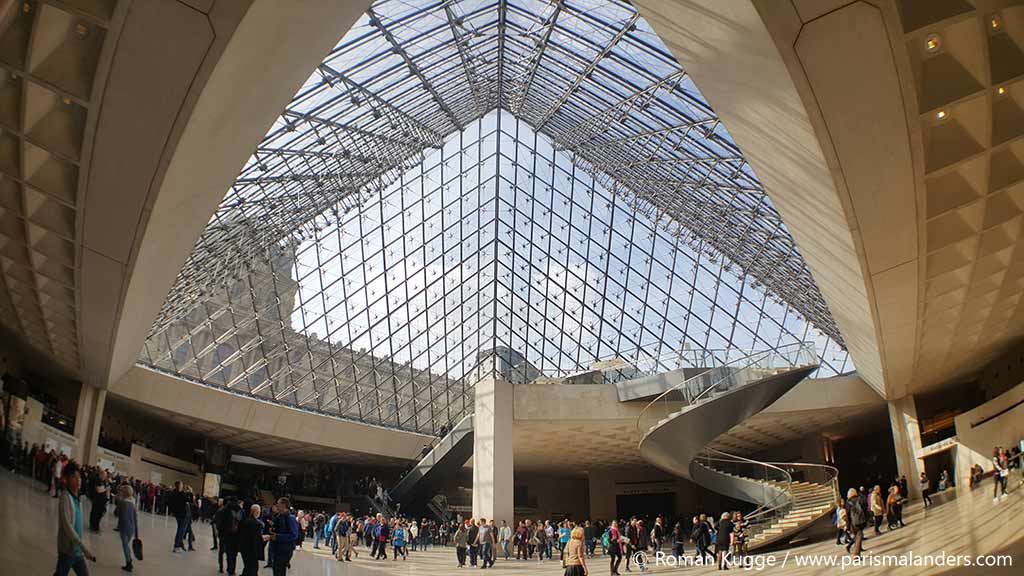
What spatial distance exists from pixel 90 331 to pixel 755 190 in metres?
26.2

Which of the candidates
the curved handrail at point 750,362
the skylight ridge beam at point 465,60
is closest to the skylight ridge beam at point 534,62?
the skylight ridge beam at point 465,60

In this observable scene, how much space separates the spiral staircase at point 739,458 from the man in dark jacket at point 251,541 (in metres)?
16.0

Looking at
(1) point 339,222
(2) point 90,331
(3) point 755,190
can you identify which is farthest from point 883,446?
(2) point 90,331

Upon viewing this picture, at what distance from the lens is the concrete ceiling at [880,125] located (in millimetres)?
9227

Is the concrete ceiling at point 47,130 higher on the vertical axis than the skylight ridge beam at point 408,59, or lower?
lower

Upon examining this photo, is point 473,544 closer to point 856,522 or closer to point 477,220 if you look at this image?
point 856,522

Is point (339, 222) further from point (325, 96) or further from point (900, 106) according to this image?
point (900, 106)

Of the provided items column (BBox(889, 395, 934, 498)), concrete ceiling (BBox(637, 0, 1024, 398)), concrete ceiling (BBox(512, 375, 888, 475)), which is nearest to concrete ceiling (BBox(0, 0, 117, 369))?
concrete ceiling (BBox(637, 0, 1024, 398))

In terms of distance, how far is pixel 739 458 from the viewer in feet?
83.9

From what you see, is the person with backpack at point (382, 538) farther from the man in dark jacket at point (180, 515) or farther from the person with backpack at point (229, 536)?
the person with backpack at point (229, 536)

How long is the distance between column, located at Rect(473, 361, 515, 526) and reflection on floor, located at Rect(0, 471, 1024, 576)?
6467 mm

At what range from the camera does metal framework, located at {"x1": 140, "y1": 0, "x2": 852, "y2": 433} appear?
2652 cm

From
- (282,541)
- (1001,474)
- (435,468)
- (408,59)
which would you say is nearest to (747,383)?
(1001,474)

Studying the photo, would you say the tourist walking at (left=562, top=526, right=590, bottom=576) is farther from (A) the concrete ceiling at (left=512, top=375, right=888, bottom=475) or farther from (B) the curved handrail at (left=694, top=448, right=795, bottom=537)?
(A) the concrete ceiling at (left=512, top=375, right=888, bottom=475)
